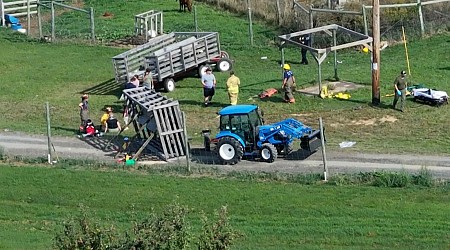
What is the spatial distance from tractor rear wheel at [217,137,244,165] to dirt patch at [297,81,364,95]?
8.31 meters

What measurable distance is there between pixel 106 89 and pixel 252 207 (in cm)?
1544

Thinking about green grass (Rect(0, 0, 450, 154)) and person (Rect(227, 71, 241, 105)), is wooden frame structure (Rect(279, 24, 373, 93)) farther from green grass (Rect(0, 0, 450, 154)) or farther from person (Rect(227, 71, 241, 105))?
person (Rect(227, 71, 241, 105))

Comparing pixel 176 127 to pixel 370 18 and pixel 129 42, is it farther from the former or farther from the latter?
pixel 370 18

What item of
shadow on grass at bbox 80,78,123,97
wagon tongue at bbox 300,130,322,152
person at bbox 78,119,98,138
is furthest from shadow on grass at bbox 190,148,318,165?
shadow on grass at bbox 80,78,123,97

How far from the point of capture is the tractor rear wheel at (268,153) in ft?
88.1

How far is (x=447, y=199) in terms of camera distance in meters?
23.1

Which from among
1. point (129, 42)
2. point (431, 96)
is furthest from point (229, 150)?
point (129, 42)

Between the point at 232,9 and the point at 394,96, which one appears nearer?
the point at 394,96

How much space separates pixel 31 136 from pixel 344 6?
19971 millimetres

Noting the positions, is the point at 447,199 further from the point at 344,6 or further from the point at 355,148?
the point at 344,6

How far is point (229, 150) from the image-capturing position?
2708cm

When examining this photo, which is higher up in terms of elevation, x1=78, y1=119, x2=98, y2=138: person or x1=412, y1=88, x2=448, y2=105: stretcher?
x1=412, y1=88, x2=448, y2=105: stretcher

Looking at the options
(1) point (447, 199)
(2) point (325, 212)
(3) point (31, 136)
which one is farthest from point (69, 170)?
(1) point (447, 199)

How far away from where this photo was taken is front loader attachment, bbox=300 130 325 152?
1055 inches
